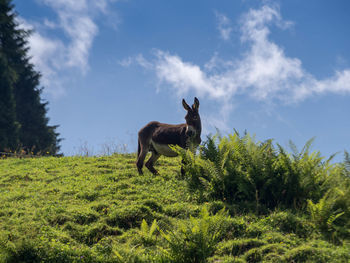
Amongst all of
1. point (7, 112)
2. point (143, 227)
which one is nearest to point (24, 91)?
point (7, 112)

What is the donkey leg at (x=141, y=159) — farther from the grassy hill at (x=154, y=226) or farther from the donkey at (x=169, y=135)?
the grassy hill at (x=154, y=226)

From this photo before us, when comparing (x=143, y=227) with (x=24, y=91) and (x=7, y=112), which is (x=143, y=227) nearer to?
(x=7, y=112)

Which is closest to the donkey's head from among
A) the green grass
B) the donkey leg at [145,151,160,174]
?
the green grass

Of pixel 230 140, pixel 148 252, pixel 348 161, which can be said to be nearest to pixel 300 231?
pixel 348 161

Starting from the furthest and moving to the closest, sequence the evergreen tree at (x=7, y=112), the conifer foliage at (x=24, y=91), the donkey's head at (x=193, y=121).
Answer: the conifer foliage at (x=24, y=91), the evergreen tree at (x=7, y=112), the donkey's head at (x=193, y=121)

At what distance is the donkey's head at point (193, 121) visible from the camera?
10.7 meters

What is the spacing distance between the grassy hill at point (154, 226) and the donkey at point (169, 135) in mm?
880

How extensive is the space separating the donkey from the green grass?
92cm

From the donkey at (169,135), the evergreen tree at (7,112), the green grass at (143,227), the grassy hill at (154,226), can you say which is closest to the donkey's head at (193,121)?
the donkey at (169,135)

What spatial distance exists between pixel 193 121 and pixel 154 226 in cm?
487

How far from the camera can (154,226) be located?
6.50m

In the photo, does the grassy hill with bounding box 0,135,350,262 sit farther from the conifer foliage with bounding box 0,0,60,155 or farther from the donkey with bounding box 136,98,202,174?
the conifer foliage with bounding box 0,0,60,155

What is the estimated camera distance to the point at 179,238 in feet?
19.1

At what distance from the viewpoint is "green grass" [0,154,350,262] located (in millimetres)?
5730
